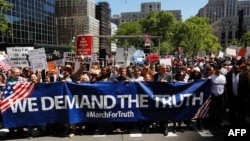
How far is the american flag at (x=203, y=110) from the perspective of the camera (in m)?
8.09

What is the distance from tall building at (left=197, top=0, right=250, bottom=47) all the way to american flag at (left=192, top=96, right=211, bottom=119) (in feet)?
445

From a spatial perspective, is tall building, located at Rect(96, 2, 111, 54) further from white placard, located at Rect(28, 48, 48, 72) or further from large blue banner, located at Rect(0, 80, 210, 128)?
large blue banner, located at Rect(0, 80, 210, 128)

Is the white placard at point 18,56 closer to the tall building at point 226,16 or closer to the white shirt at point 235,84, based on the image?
the white shirt at point 235,84

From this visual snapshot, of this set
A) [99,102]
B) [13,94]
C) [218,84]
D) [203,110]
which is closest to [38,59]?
[13,94]

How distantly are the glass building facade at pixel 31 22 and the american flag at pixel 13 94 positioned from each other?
4038 cm

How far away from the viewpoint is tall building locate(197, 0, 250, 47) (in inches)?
5576

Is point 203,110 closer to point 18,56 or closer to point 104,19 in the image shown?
point 18,56

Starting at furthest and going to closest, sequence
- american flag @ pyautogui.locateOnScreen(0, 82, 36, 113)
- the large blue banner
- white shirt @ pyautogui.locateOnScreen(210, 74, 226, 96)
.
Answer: white shirt @ pyautogui.locateOnScreen(210, 74, 226, 96) → the large blue banner → american flag @ pyautogui.locateOnScreen(0, 82, 36, 113)

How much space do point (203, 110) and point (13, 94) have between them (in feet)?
15.5

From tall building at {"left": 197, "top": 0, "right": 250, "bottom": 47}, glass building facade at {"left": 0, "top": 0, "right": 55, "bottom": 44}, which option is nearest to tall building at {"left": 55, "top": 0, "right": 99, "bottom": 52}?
glass building facade at {"left": 0, "top": 0, "right": 55, "bottom": 44}

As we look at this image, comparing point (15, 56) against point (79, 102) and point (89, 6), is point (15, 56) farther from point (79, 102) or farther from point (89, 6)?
Answer: point (89, 6)

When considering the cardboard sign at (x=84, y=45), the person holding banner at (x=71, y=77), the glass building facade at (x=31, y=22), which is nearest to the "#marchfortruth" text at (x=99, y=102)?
the person holding banner at (x=71, y=77)

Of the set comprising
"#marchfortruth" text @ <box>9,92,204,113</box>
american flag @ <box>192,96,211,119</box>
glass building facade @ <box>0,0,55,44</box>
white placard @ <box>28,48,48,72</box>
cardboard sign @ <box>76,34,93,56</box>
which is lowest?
american flag @ <box>192,96,211,119</box>

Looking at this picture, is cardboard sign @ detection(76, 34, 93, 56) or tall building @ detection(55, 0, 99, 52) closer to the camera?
cardboard sign @ detection(76, 34, 93, 56)
